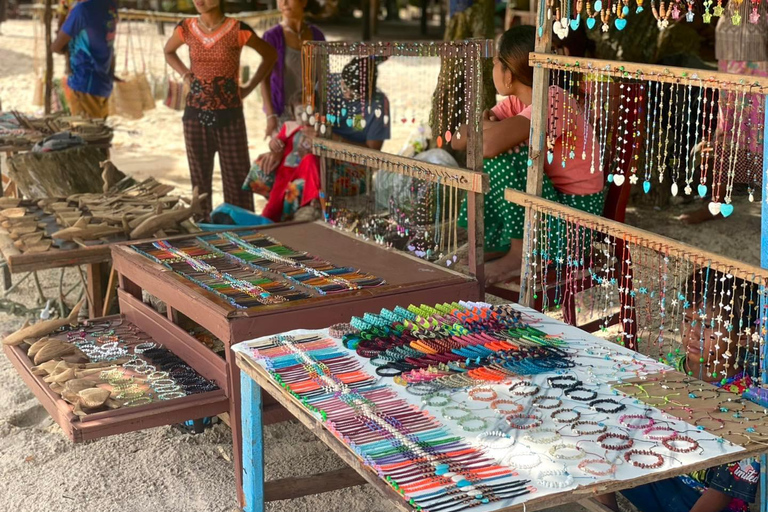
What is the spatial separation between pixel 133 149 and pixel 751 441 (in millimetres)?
8518

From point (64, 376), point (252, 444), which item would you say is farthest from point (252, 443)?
point (64, 376)

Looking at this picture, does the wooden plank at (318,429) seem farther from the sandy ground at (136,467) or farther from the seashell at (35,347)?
the seashell at (35,347)

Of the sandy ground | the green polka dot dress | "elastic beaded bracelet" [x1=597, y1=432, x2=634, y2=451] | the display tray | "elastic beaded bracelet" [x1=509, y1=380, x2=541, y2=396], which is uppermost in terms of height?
the green polka dot dress

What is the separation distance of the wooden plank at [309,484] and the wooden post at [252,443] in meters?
0.21

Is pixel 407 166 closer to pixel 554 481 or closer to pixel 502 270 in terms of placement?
pixel 502 270

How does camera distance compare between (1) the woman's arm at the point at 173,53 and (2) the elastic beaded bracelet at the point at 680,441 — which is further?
(1) the woman's arm at the point at 173,53

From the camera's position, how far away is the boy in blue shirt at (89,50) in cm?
737

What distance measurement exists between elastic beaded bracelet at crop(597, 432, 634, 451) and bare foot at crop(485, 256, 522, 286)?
153cm

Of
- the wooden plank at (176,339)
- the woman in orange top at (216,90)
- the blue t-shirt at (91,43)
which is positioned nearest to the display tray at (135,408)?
the wooden plank at (176,339)

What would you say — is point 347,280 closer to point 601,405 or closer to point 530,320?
point 530,320

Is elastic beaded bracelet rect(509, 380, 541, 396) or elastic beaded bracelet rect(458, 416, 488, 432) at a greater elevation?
elastic beaded bracelet rect(509, 380, 541, 396)

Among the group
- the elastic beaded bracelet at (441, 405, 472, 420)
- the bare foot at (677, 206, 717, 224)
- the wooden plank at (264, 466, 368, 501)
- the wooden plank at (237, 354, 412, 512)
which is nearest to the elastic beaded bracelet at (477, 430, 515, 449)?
the elastic beaded bracelet at (441, 405, 472, 420)

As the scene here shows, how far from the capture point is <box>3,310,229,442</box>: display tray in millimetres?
2750

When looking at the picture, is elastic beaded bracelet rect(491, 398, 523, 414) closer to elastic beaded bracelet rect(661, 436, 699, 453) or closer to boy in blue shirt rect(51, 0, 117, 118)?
elastic beaded bracelet rect(661, 436, 699, 453)
